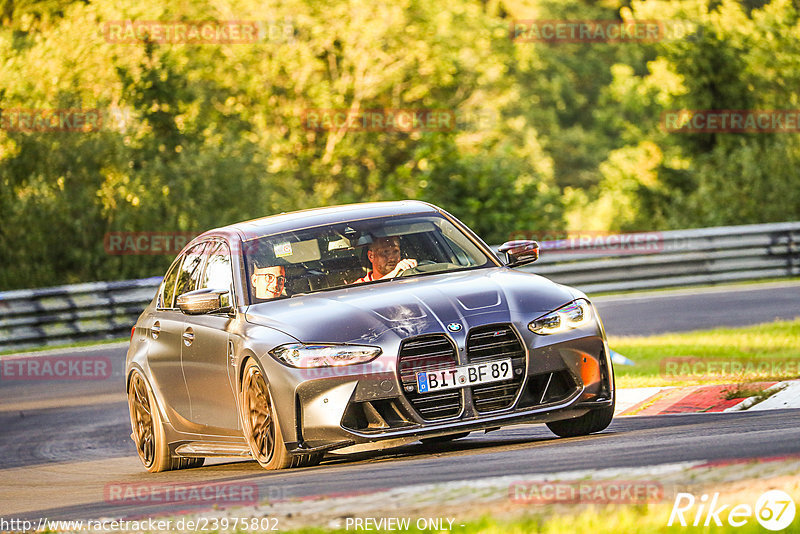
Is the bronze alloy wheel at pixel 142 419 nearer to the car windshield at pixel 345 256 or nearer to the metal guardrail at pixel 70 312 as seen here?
the car windshield at pixel 345 256

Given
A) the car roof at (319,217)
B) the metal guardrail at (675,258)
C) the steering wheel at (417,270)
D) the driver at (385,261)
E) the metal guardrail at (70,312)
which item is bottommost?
the metal guardrail at (675,258)

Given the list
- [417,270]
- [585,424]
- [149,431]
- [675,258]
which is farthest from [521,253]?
[675,258]

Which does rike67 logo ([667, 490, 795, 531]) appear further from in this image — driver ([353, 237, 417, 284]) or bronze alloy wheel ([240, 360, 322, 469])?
driver ([353, 237, 417, 284])

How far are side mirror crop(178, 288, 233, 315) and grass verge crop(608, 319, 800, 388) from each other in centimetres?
425

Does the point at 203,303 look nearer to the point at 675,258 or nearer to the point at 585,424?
the point at 585,424

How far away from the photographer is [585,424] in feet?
29.4

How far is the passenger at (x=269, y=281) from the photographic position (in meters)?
9.12

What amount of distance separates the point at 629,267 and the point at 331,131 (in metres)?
21.1

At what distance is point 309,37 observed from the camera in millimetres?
42875

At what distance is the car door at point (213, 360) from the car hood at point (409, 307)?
1.08ft

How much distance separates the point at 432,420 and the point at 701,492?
108 inches

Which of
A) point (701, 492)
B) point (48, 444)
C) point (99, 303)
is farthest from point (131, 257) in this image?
point (701, 492)

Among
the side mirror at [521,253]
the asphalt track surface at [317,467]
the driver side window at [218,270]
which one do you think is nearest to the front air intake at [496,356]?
the asphalt track surface at [317,467]

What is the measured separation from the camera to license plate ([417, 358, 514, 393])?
8070 millimetres
